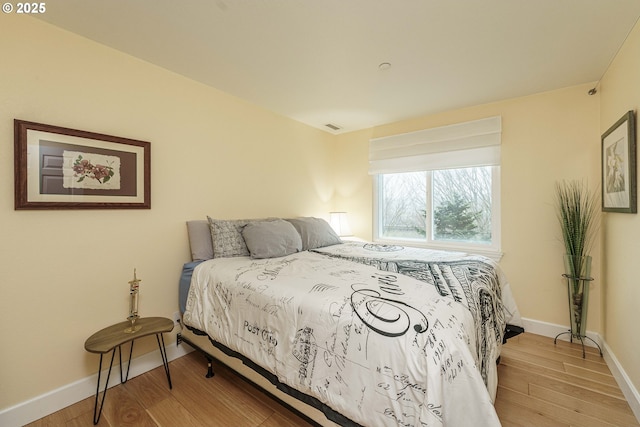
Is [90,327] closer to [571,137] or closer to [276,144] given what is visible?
[276,144]

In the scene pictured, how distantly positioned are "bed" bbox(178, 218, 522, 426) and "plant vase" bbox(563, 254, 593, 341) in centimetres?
81

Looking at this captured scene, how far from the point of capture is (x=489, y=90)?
102 inches

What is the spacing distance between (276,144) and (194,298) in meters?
1.97

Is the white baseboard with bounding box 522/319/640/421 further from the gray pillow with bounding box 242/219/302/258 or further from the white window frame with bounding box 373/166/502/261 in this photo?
the gray pillow with bounding box 242/219/302/258

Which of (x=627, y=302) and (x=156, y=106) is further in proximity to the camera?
(x=156, y=106)

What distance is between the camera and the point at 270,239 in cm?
236

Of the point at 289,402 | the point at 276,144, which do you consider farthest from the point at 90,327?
the point at 276,144

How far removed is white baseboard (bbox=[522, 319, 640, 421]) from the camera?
1.62m

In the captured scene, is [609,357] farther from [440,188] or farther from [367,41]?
[367,41]

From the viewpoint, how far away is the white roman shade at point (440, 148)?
2889mm

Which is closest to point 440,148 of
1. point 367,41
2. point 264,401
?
point 367,41

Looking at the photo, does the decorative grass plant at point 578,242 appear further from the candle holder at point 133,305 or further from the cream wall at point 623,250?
the candle holder at point 133,305

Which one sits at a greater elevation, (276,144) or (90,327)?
(276,144)

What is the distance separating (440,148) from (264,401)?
3055mm
